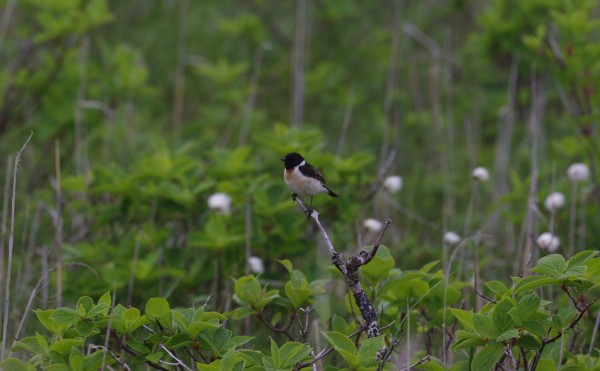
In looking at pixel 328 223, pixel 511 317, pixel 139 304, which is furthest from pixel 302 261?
pixel 511 317

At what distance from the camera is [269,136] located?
4555 mm

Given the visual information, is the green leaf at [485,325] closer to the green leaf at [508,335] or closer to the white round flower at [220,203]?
the green leaf at [508,335]

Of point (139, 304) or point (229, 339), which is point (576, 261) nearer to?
point (229, 339)

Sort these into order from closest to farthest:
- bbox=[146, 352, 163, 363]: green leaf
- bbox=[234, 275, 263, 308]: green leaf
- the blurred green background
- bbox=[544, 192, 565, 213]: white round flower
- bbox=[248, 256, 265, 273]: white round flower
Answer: bbox=[146, 352, 163, 363]: green leaf
bbox=[234, 275, 263, 308]: green leaf
bbox=[248, 256, 265, 273]: white round flower
the blurred green background
bbox=[544, 192, 565, 213]: white round flower

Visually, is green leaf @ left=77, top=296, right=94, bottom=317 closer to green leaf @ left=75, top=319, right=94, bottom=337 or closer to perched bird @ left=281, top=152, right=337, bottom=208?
green leaf @ left=75, top=319, right=94, bottom=337

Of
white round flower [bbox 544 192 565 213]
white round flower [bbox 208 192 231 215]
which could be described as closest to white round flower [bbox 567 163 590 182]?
white round flower [bbox 544 192 565 213]

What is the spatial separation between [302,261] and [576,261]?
2.78 metres

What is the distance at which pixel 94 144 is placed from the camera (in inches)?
285

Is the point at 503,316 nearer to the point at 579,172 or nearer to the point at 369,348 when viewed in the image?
the point at 369,348

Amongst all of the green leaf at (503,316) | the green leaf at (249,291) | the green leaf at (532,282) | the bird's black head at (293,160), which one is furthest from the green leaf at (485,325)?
the bird's black head at (293,160)

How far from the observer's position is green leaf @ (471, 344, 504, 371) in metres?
2.66

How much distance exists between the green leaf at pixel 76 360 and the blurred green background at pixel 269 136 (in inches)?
33.9

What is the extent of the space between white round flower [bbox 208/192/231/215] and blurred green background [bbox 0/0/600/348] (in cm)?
7

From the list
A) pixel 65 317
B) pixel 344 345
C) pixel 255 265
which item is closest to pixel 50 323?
pixel 65 317
